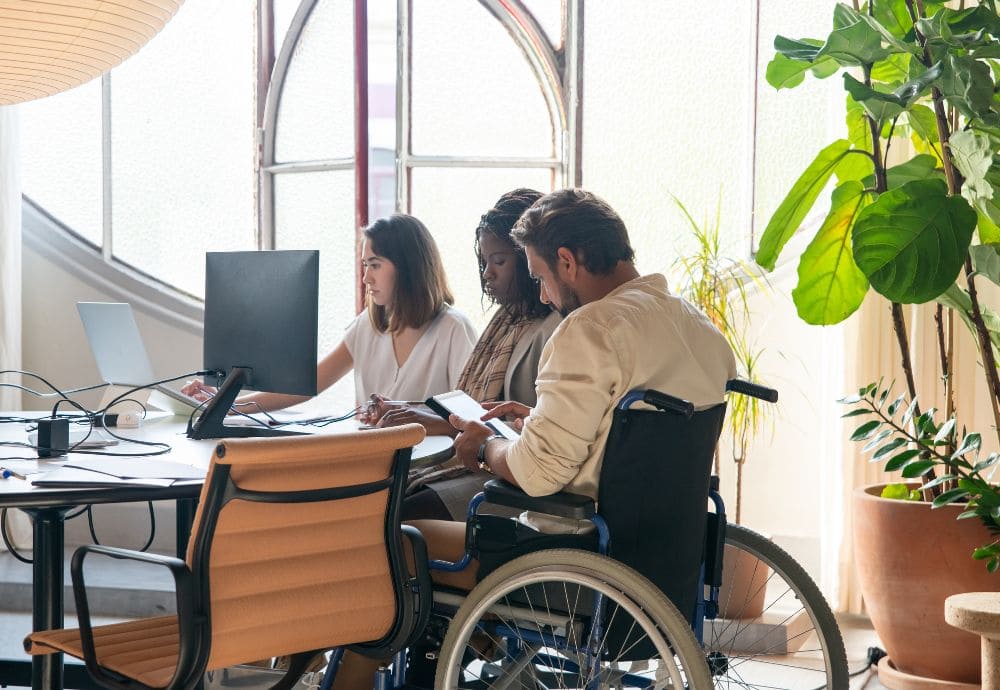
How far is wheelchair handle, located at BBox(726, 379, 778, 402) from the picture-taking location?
6.63ft

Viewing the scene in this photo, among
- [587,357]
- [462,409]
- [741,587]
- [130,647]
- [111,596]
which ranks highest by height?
[587,357]

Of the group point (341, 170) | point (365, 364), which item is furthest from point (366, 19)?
point (365, 364)

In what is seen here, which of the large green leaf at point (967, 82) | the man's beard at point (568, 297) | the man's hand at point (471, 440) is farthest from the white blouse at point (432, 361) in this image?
the large green leaf at point (967, 82)

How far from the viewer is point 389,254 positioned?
3129 millimetres

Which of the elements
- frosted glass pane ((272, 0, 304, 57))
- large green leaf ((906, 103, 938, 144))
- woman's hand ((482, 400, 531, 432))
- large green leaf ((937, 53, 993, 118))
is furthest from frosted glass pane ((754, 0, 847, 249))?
frosted glass pane ((272, 0, 304, 57))

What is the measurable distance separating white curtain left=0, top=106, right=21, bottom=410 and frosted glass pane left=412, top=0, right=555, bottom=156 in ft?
4.66

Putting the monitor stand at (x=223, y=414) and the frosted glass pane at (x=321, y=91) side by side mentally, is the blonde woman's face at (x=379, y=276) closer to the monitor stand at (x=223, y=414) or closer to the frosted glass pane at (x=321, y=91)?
the monitor stand at (x=223, y=414)

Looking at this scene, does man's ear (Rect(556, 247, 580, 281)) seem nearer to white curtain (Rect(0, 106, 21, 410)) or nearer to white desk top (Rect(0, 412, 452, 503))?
white desk top (Rect(0, 412, 452, 503))

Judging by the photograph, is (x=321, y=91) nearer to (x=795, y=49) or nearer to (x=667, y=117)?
(x=667, y=117)

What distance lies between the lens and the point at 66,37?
2.46 m

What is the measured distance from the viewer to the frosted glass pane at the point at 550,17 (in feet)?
13.4

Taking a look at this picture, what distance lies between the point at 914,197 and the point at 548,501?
1.10 m

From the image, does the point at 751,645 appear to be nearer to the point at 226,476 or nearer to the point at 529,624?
the point at 529,624

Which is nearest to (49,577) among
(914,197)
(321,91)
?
(914,197)
